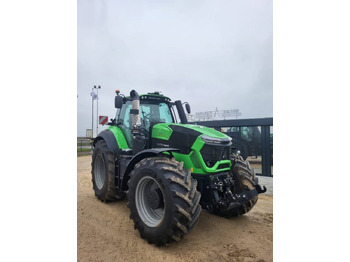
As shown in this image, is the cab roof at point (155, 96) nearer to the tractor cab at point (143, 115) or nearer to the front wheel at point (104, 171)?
the tractor cab at point (143, 115)

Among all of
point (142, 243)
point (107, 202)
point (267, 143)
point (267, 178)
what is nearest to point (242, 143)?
point (267, 143)

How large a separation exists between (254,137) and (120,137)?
188 inches

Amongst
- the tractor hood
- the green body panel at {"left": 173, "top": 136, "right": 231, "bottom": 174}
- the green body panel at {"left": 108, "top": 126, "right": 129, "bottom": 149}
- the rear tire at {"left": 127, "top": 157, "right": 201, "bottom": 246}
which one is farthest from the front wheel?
the green body panel at {"left": 173, "top": 136, "right": 231, "bottom": 174}

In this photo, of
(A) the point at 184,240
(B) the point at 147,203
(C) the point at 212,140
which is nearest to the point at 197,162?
(C) the point at 212,140

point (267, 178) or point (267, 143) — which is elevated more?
Result: point (267, 143)

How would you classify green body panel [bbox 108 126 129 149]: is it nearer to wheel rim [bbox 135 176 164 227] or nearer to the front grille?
wheel rim [bbox 135 176 164 227]

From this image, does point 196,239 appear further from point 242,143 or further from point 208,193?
point 242,143

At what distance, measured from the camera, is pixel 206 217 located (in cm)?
359

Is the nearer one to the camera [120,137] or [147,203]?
[147,203]

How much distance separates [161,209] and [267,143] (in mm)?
4950

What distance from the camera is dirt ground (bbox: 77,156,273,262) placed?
8.27 feet

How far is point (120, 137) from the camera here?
4254 mm

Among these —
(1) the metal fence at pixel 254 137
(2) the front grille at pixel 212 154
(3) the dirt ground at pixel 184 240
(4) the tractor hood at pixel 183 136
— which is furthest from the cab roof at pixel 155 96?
(1) the metal fence at pixel 254 137

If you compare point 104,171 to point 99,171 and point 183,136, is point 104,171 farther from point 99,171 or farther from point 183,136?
point 183,136
